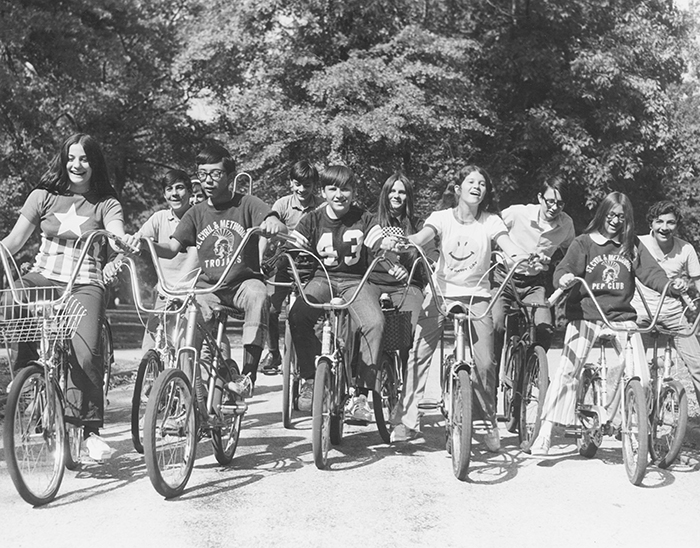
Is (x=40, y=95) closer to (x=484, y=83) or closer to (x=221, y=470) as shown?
(x=484, y=83)

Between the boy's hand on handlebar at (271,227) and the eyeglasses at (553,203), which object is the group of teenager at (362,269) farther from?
the eyeglasses at (553,203)

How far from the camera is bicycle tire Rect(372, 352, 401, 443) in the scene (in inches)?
265

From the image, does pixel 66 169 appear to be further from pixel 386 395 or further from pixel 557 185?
pixel 557 185

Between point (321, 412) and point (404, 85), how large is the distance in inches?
587

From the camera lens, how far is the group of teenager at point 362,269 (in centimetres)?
581

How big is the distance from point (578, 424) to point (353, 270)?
1.96 m

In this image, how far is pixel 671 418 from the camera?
6195mm

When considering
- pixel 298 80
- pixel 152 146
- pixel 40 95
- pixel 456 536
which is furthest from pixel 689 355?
pixel 152 146

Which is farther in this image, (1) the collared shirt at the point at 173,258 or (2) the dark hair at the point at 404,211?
(2) the dark hair at the point at 404,211

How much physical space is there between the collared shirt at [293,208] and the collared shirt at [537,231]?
2124 mm

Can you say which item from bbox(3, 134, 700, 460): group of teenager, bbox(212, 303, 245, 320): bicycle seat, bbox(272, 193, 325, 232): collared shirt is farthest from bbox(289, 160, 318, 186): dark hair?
bbox(212, 303, 245, 320): bicycle seat

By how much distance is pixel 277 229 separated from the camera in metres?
5.65

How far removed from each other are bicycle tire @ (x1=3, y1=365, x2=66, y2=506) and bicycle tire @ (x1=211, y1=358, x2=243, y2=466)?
0.98 metres

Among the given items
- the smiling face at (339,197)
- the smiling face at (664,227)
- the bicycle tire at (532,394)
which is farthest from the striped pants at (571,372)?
the smiling face at (339,197)
